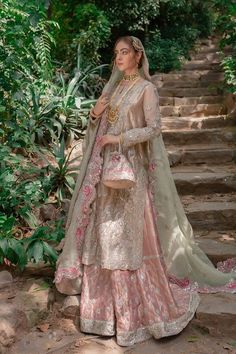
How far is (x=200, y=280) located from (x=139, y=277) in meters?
0.55

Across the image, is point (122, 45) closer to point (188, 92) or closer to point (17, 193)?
point (17, 193)

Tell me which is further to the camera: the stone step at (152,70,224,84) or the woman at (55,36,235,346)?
the stone step at (152,70,224,84)

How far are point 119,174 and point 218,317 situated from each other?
1.09 m

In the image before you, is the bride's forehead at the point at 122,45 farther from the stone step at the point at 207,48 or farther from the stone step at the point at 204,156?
the stone step at the point at 207,48

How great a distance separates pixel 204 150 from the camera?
16.6 feet

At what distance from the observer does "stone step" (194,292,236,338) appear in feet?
8.45

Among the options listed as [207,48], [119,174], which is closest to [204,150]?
[119,174]

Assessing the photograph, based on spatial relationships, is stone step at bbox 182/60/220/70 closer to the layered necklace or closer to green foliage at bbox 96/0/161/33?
green foliage at bbox 96/0/161/33

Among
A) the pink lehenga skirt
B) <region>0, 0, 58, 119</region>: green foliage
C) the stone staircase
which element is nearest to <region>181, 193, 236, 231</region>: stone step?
the stone staircase

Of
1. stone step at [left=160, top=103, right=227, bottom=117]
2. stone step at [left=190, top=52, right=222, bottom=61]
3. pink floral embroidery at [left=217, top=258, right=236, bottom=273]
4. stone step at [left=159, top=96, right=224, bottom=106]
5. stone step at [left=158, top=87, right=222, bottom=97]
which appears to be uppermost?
stone step at [left=190, top=52, right=222, bottom=61]

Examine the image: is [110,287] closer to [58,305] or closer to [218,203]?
[58,305]

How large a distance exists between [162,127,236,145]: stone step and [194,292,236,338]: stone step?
3.01 m

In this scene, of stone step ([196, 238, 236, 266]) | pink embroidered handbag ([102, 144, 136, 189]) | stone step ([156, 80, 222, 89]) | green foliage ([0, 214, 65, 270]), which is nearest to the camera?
pink embroidered handbag ([102, 144, 136, 189])

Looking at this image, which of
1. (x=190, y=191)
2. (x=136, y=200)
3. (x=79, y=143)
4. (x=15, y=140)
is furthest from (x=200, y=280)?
(x=79, y=143)
